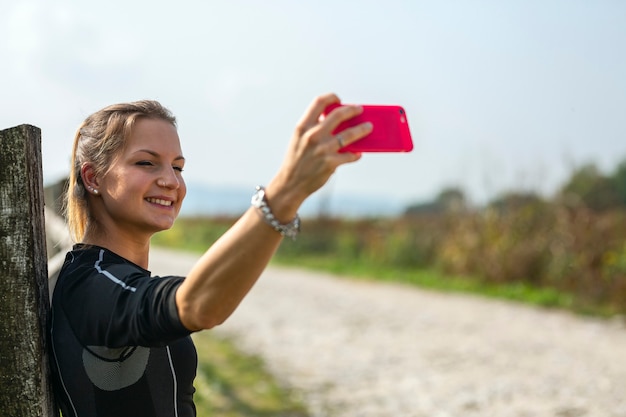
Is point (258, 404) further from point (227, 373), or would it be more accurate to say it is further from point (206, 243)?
point (206, 243)

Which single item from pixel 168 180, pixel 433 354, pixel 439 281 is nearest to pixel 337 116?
pixel 168 180

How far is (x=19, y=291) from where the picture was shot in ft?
6.63

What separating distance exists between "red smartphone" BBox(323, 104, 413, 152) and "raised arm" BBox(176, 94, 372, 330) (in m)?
0.03

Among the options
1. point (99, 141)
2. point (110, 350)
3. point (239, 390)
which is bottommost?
point (239, 390)

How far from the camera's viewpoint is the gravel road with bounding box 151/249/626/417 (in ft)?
24.5

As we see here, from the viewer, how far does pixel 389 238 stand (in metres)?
21.1

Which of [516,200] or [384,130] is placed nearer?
[384,130]

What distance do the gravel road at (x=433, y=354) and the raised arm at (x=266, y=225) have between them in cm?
567

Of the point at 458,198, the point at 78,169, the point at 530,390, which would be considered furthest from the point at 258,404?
the point at 458,198

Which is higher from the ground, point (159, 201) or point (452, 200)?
point (452, 200)

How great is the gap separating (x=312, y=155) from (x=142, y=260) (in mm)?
918

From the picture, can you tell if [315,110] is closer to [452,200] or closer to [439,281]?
[439,281]

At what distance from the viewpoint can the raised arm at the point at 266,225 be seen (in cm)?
148

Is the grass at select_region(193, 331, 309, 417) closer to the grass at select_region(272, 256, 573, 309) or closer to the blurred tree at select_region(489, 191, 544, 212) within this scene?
the grass at select_region(272, 256, 573, 309)
